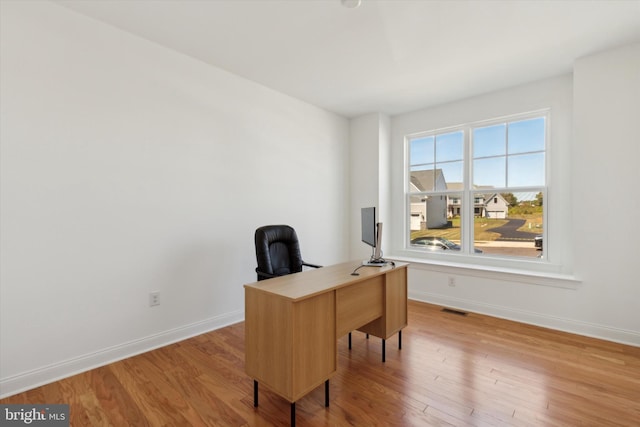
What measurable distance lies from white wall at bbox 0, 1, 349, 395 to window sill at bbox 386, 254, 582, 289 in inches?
87.7

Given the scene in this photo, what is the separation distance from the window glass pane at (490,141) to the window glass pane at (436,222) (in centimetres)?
64

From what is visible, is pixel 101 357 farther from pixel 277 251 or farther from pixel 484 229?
pixel 484 229

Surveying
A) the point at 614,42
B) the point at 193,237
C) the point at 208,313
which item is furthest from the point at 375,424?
the point at 614,42

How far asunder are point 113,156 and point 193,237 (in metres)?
0.97

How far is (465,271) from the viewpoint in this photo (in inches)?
146

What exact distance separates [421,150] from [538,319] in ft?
8.51

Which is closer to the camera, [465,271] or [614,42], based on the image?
[614,42]

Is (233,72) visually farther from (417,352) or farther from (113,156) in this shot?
(417,352)

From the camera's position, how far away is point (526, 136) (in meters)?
3.57

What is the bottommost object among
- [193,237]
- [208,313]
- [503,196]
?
[208,313]

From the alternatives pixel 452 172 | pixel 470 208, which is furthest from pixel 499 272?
pixel 452 172

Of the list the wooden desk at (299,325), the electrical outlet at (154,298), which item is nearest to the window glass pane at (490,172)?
the wooden desk at (299,325)

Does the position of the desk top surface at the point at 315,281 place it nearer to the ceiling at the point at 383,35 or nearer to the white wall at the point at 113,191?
Answer: the white wall at the point at 113,191

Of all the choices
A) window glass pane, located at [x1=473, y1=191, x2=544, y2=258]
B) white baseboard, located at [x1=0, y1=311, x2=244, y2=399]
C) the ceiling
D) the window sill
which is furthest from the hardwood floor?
the ceiling
